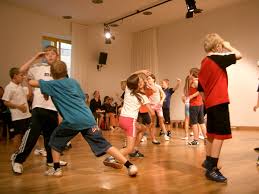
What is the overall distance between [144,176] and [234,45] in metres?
6.74

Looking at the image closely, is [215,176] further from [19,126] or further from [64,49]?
[64,49]

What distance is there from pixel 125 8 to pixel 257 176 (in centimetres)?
654

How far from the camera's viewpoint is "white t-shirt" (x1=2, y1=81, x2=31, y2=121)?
416 centimetres

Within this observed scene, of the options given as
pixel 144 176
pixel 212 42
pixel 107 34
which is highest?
pixel 107 34

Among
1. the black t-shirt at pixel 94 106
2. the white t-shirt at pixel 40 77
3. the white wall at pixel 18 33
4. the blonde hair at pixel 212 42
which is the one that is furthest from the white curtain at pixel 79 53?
the blonde hair at pixel 212 42

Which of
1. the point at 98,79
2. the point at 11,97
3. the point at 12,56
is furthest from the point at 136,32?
the point at 11,97

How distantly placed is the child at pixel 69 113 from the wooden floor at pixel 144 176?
0.79 feet

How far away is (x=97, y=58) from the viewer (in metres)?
10.5

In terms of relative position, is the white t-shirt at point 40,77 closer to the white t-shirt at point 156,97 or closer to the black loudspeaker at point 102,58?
the white t-shirt at point 156,97

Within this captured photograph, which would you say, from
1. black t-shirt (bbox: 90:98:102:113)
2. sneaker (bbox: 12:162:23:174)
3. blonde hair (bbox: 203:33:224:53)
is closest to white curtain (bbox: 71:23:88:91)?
black t-shirt (bbox: 90:98:102:113)

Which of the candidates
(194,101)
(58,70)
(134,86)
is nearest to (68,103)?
(58,70)

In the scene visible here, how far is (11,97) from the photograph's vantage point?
4.18 metres

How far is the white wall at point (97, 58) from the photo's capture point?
9.85 meters

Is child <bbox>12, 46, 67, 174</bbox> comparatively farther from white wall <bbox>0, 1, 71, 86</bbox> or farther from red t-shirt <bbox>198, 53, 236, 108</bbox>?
white wall <bbox>0, 1, 71, 86</bbox>
